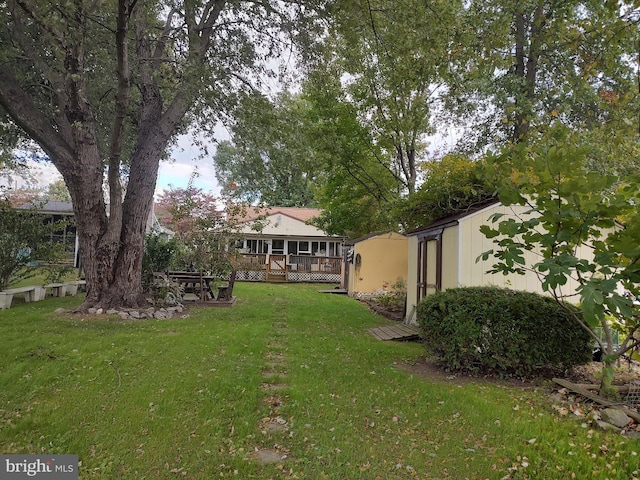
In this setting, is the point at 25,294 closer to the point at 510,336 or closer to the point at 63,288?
the point at 63,288

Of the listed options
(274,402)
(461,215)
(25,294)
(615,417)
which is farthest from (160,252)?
(615,417)

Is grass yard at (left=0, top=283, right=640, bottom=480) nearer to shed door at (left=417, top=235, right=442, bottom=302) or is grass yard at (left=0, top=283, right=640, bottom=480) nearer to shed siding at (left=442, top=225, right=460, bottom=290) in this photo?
shed siding at (left=442, top=225, right=460, bottom=290)

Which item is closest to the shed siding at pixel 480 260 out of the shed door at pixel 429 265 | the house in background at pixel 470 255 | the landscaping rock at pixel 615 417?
the house in background at pixel 470 255

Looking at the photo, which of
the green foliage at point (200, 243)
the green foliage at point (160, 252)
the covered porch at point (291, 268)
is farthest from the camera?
the covered porch at point (291, 268)

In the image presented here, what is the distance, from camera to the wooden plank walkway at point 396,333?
7.73 metres

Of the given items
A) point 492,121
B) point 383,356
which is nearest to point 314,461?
point 383,356

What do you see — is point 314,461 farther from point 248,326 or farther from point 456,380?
point 248,326

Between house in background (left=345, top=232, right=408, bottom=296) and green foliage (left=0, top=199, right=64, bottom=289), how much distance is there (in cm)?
1100

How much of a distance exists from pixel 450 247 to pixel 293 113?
4.91 metres

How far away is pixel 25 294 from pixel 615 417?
42.5 feet

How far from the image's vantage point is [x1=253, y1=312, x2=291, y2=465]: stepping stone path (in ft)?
10.2

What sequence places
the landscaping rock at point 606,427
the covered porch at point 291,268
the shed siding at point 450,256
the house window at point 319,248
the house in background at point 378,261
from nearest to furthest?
the landscaping rock at point 606,427, the shed siding at point 450,256, the house in background at point 378,261, the covered porch at point 291,268, the house window at point 319,248

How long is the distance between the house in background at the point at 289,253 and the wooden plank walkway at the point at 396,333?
1342 centimetres

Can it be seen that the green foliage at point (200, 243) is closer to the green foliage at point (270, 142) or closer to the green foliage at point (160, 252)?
the green foliage at point (160, 252)
